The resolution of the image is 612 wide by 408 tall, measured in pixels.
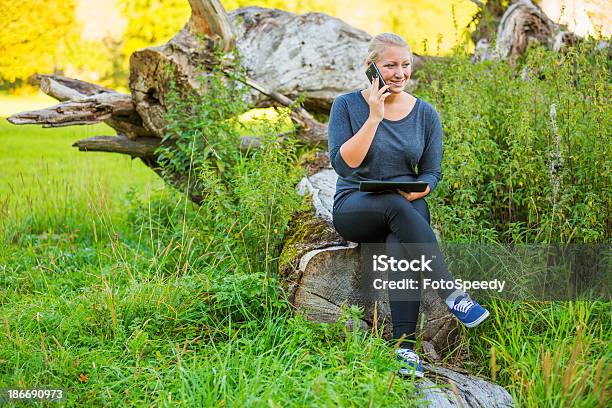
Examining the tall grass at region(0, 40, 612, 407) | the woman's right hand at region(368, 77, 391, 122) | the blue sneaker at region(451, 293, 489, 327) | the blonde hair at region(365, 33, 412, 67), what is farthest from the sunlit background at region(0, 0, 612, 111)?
the blue sneaker at region(451, 293, 489, 327)

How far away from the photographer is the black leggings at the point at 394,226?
145 inches

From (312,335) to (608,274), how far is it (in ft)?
→ 6.20

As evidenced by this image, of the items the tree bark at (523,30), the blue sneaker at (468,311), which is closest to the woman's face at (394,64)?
the blue sneaker at (468,311)

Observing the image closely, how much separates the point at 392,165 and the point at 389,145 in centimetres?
12

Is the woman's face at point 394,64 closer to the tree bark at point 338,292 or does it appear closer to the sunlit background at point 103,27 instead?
the tree bark at point 338,292

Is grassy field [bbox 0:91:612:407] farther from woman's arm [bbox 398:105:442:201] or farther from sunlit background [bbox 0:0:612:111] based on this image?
sunlit background [bbox 0:0:612:111]

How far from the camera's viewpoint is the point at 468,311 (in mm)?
3650

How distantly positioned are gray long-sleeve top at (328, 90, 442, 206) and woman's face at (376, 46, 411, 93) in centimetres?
22

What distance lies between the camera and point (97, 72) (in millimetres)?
24562

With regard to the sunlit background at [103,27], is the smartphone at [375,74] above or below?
below

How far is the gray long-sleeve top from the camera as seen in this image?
13.4 ft

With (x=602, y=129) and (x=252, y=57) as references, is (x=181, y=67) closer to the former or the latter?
(x=252, y=57)

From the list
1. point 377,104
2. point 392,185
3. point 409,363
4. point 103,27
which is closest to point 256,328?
point 409,363

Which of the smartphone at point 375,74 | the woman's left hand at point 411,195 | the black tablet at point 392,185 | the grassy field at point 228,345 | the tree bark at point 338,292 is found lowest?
the grassy field at point 228,345
